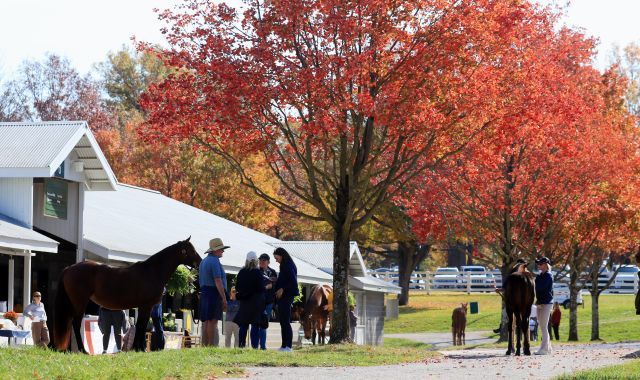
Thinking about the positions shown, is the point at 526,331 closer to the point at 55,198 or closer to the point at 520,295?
the point at 520,295

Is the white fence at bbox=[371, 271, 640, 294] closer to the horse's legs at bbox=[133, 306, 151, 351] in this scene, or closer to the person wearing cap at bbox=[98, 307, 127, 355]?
the person wearing cap at bbox=[98, 307, 127, 355]

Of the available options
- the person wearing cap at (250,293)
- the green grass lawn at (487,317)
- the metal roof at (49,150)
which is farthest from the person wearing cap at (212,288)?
the green grass lawn at (487,317)

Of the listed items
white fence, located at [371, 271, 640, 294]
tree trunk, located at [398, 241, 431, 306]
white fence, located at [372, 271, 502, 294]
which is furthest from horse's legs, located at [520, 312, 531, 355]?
white fence, located at [372, 271, 502, 294]

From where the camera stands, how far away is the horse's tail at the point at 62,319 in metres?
17.4


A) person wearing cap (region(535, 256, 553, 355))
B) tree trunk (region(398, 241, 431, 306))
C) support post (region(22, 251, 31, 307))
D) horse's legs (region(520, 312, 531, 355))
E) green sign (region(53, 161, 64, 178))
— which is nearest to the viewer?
horse's legs (region(520, 312, 531, 355))

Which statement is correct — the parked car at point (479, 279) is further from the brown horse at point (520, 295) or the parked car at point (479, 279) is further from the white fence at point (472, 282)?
the brown horse at point (520, 295)

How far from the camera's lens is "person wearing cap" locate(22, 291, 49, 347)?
70.4 ft

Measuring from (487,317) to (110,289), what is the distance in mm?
39987

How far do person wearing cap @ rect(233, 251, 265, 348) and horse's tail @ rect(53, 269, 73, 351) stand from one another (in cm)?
358

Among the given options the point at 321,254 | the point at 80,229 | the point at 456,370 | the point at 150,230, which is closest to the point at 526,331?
the point at 456,370

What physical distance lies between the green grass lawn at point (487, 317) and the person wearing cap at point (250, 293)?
999 inches

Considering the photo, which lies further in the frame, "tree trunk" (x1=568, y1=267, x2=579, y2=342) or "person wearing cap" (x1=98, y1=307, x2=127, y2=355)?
"tree trunk" (x1=568, y1=267, x2=579, y2=342)

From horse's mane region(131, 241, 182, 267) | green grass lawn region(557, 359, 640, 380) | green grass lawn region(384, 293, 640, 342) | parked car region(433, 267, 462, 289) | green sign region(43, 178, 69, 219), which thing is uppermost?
green sign region(43, 178, 69, 219)

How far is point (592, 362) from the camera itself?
1941 cm
